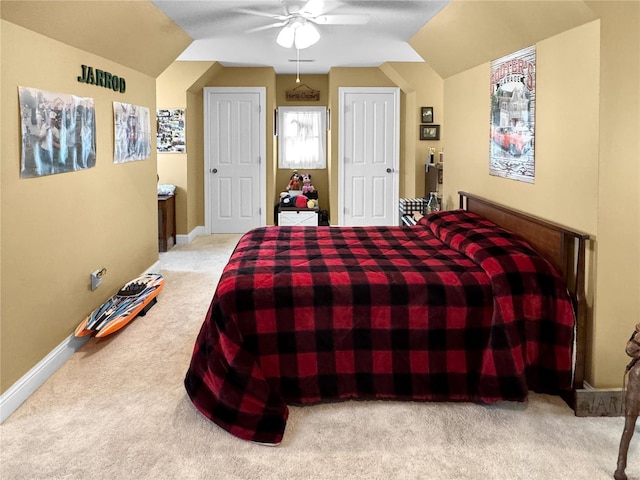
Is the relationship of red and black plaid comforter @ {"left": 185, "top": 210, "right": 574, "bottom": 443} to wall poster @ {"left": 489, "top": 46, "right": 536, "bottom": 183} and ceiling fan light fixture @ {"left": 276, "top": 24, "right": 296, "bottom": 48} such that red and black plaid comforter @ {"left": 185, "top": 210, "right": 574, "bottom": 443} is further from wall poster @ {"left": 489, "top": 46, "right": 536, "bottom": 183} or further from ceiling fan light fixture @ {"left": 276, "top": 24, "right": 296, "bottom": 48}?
ceiling fan light fixture @ {"left": 276, "top": 24, "right": 296, "bottom": 48}

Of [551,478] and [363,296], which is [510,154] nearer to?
[363,296]

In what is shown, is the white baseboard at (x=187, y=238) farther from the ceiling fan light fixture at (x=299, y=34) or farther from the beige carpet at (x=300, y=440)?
the beige carpet at (x=300, y=440)

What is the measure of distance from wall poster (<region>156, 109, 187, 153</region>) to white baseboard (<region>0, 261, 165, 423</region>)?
3888mm

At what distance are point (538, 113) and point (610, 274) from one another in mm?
1072

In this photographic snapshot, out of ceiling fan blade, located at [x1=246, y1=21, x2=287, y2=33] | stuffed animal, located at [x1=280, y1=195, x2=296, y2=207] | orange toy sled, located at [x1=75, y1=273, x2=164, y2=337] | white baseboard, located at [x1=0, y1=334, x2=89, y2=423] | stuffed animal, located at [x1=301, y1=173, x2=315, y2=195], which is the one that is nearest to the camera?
white baseboard, located at [x1=0, y1=334, x2=89, y2=423]

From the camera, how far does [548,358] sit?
3.02m

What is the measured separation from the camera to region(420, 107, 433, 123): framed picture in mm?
7492

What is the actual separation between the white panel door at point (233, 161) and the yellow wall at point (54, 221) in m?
3.01

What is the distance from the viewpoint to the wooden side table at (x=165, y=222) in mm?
7016

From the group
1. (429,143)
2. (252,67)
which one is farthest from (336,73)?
(429,143)

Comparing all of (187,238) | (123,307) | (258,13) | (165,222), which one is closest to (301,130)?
(187,238)

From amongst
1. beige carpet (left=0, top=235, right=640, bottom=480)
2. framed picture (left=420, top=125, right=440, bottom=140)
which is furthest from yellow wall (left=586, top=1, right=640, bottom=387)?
framed picture (left=420, top=125, right=440, bottom=140)

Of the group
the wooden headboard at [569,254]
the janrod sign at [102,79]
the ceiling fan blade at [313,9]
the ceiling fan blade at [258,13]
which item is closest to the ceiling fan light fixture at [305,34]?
the ceiling fan blade at [313,9]

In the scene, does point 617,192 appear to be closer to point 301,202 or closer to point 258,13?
point 258,13
